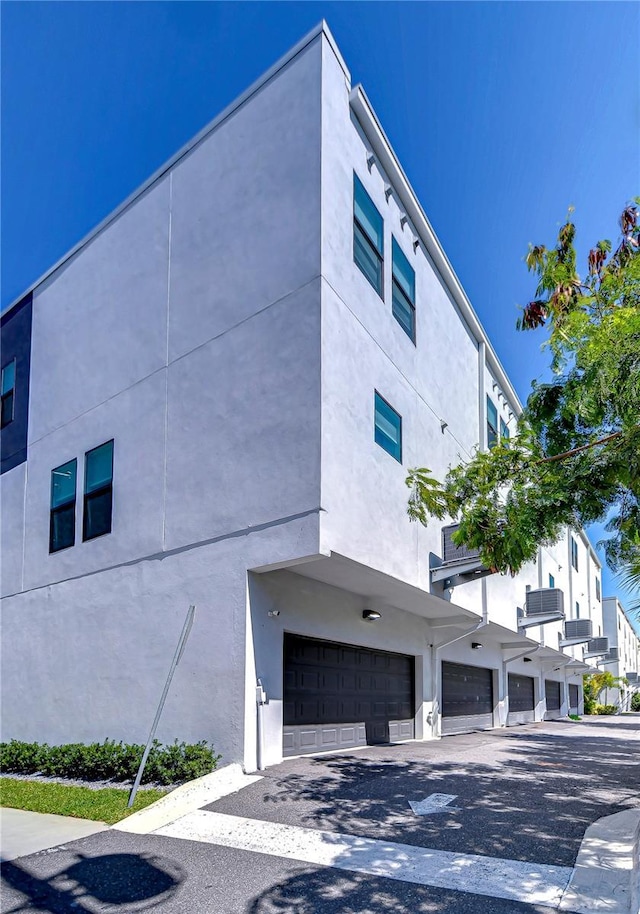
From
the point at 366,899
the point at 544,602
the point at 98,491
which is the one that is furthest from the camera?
the point at 544,602

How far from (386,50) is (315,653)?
31.7 feet

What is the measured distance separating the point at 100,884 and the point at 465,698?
47.4 ft

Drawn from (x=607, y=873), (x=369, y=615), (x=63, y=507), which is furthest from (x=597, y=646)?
(x=607, y=873)

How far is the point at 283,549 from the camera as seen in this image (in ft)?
29.6

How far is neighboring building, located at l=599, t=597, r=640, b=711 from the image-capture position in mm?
48984

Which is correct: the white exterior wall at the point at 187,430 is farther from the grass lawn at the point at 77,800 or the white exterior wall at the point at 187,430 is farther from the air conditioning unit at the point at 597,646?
the air conditioning unit at the point at 597,646

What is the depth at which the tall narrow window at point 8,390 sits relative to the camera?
16.0 meters

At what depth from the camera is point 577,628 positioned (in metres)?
28.5

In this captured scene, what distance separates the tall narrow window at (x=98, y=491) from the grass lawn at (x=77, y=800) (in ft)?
14.4

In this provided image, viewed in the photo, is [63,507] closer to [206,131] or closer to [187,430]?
[187,430]

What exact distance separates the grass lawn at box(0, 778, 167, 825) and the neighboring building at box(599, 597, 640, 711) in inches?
1630

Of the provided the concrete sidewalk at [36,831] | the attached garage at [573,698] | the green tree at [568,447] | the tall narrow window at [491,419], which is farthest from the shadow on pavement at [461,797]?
the attached garage at [573,698]

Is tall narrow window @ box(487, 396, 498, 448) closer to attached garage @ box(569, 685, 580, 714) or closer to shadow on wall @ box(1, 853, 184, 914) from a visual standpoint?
shadow on wall @ box(1, 853, 184, 914)

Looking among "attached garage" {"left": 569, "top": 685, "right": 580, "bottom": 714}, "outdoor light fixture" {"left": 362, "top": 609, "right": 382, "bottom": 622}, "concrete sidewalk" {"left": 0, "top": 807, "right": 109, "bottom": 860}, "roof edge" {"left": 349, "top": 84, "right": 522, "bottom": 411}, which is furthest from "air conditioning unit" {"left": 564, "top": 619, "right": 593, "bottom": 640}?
"concrete sidewalk" {"left": 0, "top": 807, "right": 109, "bottom": 860}
